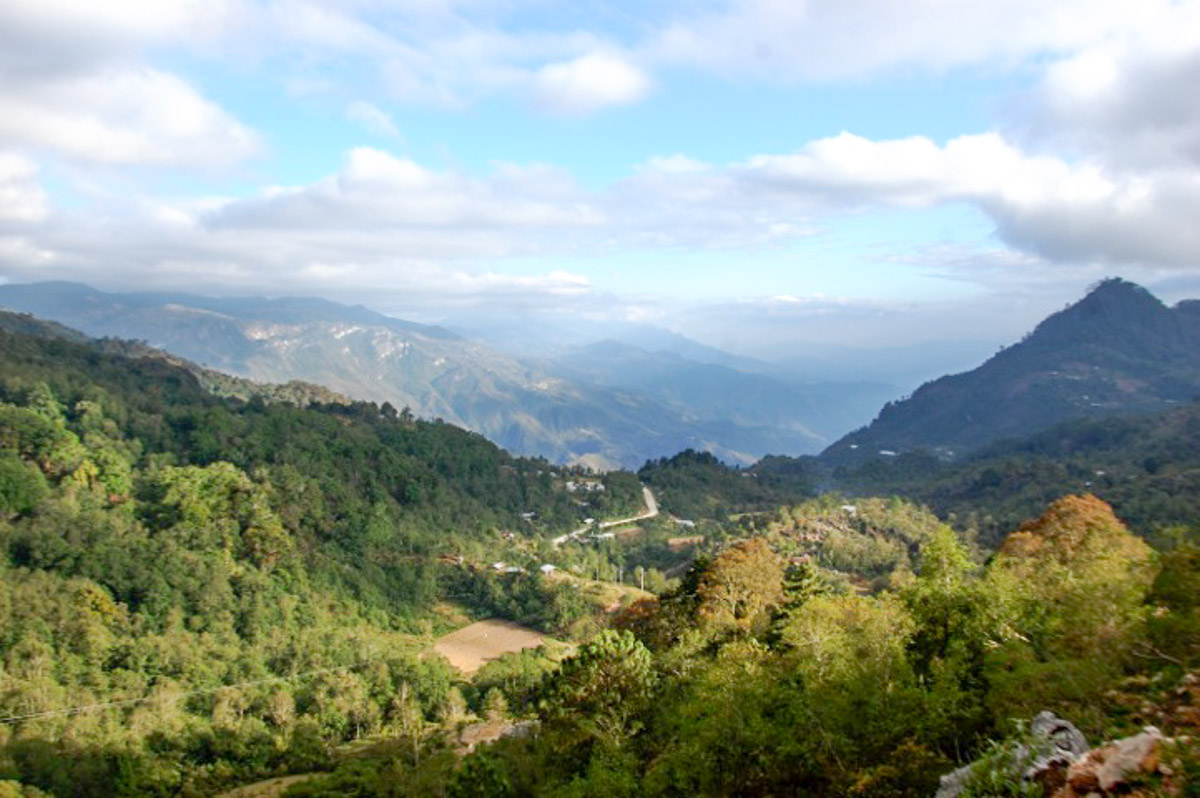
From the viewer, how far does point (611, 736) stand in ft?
73.9

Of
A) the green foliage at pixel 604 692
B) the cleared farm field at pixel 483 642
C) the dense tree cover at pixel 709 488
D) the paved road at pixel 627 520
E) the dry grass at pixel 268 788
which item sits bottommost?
the cleared farm field at pixel 483 642

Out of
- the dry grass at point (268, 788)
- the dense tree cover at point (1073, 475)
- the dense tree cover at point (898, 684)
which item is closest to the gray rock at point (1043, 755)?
the dense tree cover at point (898, 684)

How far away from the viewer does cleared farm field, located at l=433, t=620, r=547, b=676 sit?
209ft

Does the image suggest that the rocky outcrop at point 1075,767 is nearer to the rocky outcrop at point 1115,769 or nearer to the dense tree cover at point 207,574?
the rocky outcrop at point 1115,769

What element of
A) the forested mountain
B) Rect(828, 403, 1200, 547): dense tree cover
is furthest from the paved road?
Rect(828, 403, 1200, 547): dense tree cover

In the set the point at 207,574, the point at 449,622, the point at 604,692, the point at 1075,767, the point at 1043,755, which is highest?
the point at 1075,767

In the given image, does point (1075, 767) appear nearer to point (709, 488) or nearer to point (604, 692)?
point (604, 692)

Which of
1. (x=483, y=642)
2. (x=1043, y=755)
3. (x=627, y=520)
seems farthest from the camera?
(x=627, y=520)

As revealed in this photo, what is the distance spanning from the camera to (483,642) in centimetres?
6881

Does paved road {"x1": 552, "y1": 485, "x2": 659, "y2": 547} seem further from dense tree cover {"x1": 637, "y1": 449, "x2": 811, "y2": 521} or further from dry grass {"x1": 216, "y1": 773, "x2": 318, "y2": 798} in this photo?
dry grass {"x1": 216, "y1": 773, "x2": 318, "y2": 798}

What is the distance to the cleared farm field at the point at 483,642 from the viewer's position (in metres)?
63.7

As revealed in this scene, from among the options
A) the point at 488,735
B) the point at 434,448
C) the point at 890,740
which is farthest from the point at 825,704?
the point at 434,448

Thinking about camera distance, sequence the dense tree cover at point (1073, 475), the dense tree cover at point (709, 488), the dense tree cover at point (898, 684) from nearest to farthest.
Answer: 1. the dense tree cover at point (898, 684)
2. the dense tree cover at point (1073, 475)
3. the dense tree cover at point (709, 488)

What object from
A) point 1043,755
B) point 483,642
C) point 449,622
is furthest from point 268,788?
point 1043,755
